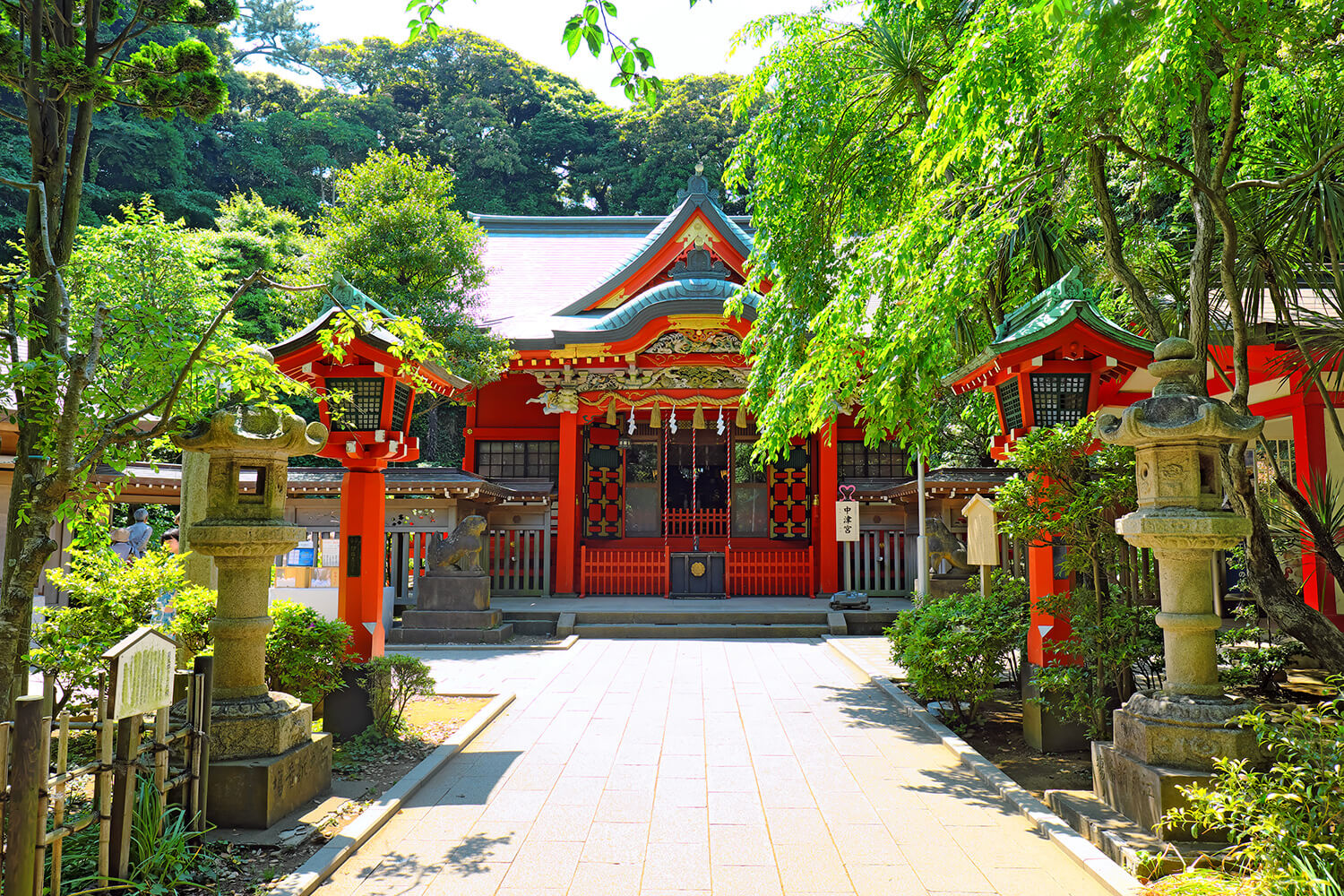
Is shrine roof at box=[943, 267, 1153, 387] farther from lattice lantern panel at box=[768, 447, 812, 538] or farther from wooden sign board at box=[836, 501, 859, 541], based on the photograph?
lattice lantern panel at box=[768, 447, 812, 538]

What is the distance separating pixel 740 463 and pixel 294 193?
1952cm

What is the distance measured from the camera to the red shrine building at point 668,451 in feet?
46.2

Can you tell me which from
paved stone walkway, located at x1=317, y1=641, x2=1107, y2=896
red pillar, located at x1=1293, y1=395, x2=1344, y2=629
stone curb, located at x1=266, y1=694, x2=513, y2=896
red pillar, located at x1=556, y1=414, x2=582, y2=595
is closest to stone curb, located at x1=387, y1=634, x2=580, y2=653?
paved stone walkway, located at x1=317, y1=641, x2=1107, y2=896

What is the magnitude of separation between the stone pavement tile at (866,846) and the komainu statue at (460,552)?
26.0ft

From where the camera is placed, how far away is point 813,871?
3865 millimetres

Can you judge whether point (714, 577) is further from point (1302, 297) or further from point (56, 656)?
point (56, 656)

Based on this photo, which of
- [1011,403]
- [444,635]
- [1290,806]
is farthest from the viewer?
[444,635]

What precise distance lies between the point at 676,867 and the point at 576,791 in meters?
1.31

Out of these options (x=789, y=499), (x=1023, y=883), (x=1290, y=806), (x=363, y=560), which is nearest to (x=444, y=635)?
(x=363, y=560)

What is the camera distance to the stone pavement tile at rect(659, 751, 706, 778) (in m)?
5.40

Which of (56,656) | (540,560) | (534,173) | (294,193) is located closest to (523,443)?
(540,560)

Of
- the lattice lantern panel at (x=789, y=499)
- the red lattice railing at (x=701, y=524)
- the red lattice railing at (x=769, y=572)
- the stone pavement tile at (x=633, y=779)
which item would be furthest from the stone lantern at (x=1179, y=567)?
the red lattice railing at (x=701, y=524)

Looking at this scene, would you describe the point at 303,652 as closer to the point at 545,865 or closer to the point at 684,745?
the point at 545,865

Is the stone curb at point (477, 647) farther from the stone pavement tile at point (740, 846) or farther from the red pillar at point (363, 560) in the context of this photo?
the stone pavement tile at point (740, 846)
